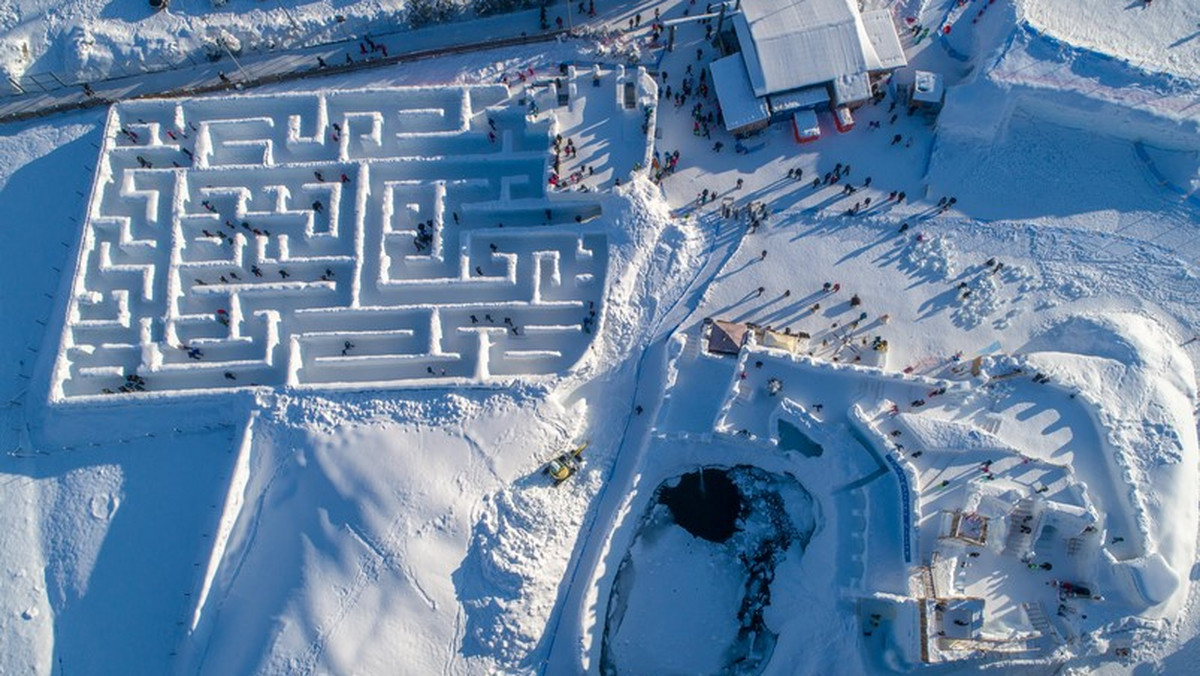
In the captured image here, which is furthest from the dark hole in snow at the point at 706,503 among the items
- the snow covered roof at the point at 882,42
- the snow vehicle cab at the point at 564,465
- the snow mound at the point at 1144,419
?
the snow covered roof at the point at 882,42

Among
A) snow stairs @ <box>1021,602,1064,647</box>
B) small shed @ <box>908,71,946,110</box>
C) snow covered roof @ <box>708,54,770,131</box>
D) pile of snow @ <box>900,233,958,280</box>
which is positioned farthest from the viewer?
snow covered roof @ <box>708,54,770,131</box>

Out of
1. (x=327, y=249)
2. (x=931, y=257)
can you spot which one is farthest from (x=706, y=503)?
(x=327, y=249)

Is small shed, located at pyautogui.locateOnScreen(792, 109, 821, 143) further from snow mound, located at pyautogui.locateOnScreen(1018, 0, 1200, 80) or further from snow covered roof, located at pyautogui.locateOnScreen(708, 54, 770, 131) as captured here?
snow mound, located at pyautogui.locateOnScreen(1018, 0, 1200, 80)

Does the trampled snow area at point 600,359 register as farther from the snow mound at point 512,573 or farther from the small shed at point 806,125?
the small shed at point 806,125

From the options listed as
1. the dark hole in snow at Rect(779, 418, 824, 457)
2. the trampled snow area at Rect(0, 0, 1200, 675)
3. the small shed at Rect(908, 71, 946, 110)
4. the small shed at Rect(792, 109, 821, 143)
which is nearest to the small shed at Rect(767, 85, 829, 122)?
the small shed at Rect(792, 109, 821, 143)

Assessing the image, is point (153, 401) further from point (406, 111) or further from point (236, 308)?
point (406, 111)

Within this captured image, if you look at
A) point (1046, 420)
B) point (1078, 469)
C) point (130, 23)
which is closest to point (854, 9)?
point (1046, 420)

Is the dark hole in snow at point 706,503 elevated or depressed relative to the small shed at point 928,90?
depressed
